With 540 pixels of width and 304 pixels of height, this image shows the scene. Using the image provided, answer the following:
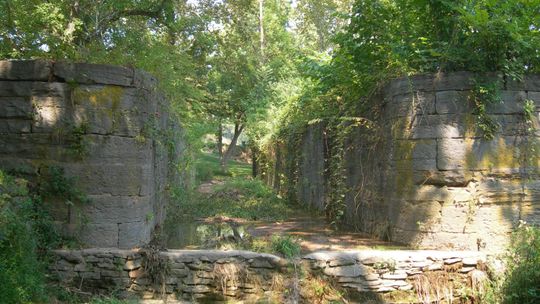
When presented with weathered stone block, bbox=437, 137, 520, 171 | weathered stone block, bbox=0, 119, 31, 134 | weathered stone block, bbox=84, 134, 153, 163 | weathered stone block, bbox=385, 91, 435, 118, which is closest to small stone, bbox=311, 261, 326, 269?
weathered stone block, bbox=437, 137, 520, 171

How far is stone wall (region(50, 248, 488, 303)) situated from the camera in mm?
6074

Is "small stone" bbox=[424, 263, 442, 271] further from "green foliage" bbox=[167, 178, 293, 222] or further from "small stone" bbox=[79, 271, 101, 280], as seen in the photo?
"green foliage" bbox=[167, 178, 293, 222]

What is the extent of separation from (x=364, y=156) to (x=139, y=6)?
26.8 ft

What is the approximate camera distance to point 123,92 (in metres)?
6.47

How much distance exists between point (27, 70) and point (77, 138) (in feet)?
3.87

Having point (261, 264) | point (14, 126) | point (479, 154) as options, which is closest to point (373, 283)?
point (261, 264)

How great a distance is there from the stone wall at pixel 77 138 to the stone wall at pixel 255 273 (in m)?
0.39

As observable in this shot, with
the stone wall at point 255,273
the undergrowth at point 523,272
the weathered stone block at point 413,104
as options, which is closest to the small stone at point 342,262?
the stone wall at point 255,273

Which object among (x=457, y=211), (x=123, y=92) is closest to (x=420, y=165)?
(x=457, y=211)

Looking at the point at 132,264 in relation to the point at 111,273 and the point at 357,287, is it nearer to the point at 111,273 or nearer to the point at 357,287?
the point at 111,273

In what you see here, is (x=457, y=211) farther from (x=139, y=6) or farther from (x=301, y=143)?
(x=139, y=6)

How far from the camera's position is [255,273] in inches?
245

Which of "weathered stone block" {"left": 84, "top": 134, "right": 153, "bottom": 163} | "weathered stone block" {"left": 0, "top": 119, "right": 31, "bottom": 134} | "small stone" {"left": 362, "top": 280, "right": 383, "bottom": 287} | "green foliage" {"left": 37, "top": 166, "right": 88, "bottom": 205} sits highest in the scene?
"weathered stone block" {"left": 0, "top": 119, "right": 31, "bottom": 134}

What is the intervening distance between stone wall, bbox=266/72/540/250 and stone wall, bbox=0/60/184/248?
13.5 ft
